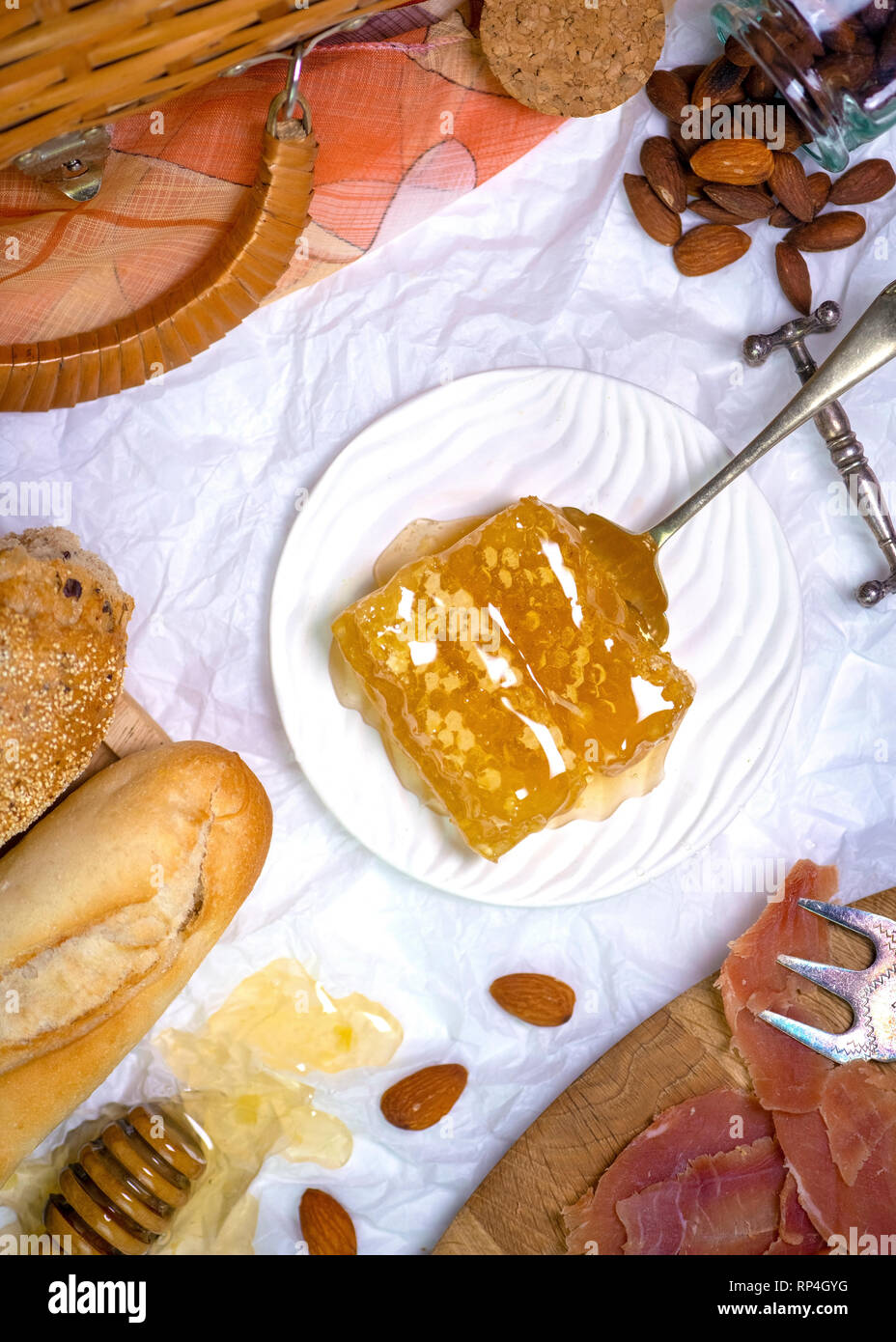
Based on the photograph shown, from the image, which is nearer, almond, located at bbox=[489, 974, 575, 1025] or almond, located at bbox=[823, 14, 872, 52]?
almond, located at bbox=[823, 14, 872, 52]

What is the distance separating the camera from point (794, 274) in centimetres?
146

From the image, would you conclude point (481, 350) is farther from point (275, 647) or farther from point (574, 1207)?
point (574, 1207)

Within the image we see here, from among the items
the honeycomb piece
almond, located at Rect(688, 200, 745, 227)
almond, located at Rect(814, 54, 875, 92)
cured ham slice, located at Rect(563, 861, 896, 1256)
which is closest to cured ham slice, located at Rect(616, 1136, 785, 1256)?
cured ham slice, located at Rect(563, 861, 896, 1256)

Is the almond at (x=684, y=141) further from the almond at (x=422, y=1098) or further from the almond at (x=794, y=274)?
the almond at (x=422, y=1098)

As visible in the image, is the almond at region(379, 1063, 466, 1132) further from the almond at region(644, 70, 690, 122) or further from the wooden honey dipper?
the almond at region(644, 70, 690, 122)

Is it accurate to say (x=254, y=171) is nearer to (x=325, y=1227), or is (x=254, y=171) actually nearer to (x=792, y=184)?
(x=792, y=184)

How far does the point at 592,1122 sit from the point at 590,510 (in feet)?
2.69

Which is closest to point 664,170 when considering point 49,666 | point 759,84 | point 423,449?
point 759,84

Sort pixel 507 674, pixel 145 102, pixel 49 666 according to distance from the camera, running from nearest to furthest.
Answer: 1. pixel 145 102
2. pixel 49 666
3. pixel 507 674

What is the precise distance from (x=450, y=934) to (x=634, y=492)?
25.8 inches

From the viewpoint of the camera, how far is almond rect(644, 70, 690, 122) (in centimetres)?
143

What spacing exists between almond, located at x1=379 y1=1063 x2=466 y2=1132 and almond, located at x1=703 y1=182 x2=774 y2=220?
1232 millimetres

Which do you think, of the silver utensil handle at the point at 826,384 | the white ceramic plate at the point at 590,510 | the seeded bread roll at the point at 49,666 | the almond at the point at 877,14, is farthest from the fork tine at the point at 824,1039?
the almond at the point at 877,14

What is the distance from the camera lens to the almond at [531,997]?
1.42 metres
